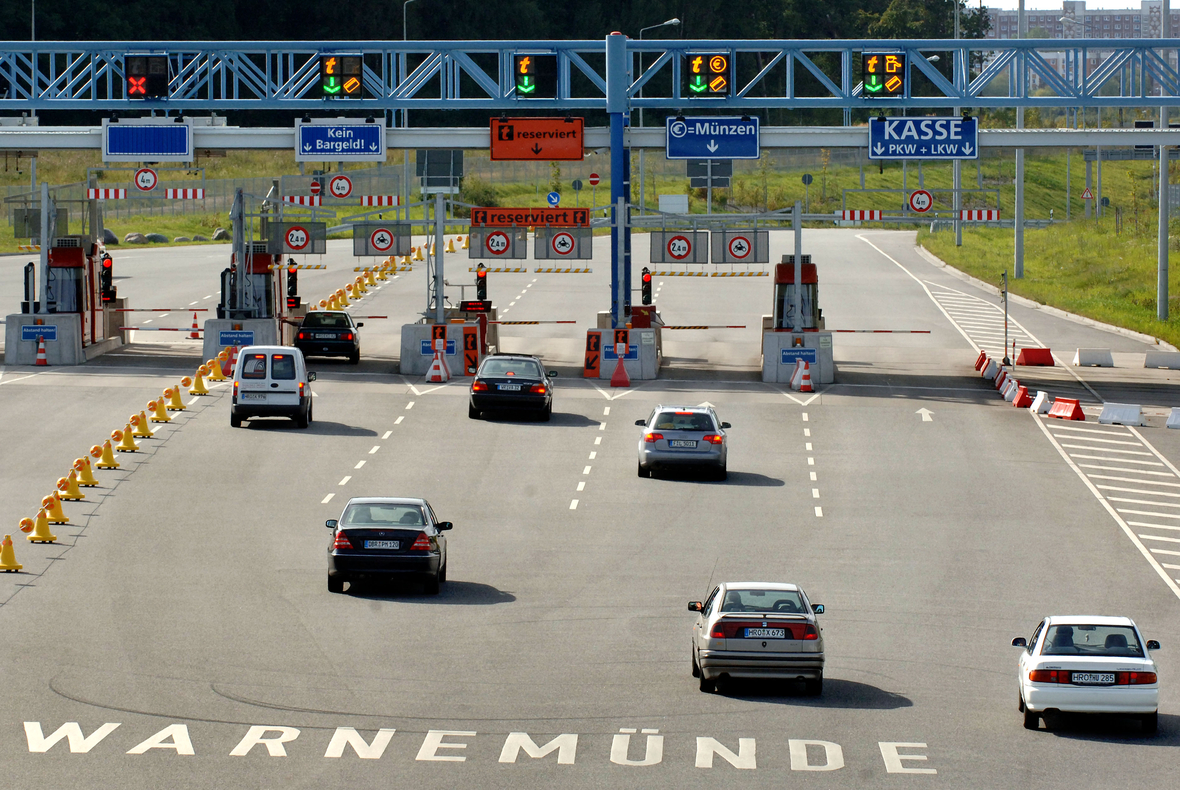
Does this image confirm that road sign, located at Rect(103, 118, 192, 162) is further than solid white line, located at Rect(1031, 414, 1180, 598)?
Yes

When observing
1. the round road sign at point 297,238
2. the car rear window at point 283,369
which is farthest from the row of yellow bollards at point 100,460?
the round road sign at point 297,238

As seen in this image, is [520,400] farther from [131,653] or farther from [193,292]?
[193,292]

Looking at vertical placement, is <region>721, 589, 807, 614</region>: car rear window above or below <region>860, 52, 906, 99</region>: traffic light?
below

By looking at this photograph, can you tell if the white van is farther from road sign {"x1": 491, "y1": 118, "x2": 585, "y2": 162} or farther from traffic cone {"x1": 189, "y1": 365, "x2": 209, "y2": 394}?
road sign {"x1": 491, "y1": 118, "x2": 585, "y2": 162}

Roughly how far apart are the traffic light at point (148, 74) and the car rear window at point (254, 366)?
571 inches

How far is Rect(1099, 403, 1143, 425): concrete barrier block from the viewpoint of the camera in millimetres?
38875

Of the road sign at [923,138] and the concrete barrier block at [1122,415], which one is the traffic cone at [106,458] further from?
the road sign at [923,138]

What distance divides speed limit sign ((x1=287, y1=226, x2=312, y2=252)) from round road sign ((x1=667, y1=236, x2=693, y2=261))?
34.6ft

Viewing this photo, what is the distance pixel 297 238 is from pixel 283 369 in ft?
53.5

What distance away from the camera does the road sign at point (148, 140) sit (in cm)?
4647

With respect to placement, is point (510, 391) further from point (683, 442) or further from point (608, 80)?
point (608, 80)

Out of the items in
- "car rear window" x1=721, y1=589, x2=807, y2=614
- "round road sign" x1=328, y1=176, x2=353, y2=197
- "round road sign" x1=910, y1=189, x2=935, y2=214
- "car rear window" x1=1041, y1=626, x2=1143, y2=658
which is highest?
"round road sign" x1=328, y1=176, x2=353, y2=197

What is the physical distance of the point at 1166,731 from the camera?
16.2 meters

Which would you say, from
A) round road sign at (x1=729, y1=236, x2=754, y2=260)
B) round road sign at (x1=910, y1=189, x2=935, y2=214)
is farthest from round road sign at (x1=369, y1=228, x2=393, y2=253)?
round road sign at (x1=910, y1=189, x2=935, y2=214)
